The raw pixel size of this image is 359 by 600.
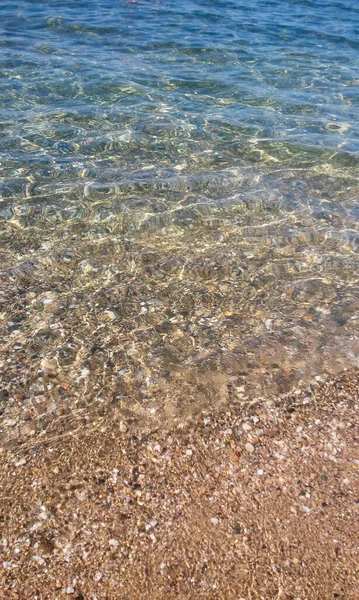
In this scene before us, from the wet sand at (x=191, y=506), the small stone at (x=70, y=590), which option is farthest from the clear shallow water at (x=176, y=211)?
the small stone at (x=70, y=590)

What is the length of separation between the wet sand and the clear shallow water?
505 mm

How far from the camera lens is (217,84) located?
12.8 metres

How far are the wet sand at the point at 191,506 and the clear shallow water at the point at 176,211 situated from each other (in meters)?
0.51

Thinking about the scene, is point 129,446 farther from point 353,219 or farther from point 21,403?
point 353,219

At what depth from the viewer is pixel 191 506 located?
3.87 m

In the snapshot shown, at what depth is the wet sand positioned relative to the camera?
11.1 feet

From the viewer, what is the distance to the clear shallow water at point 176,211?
5414 millimetres

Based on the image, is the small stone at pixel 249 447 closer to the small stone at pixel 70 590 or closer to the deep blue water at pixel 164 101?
the small stone at pixel 70 590

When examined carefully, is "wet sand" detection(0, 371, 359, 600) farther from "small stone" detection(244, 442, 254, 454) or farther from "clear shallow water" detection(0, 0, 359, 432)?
"clear shallow water" detection(0, 0, 359, 432)

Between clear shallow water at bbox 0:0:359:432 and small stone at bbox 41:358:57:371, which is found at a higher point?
clear shallow water at bbox 0:0:359:432

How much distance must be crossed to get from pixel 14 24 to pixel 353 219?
597 inches

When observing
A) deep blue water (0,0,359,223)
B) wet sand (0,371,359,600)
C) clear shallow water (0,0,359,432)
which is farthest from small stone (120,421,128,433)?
deep blue water (0,0,359,223)

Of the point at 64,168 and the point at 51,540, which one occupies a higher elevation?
the point at 64,168

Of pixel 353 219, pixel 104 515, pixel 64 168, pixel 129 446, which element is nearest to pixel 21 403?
pixel 129 446
